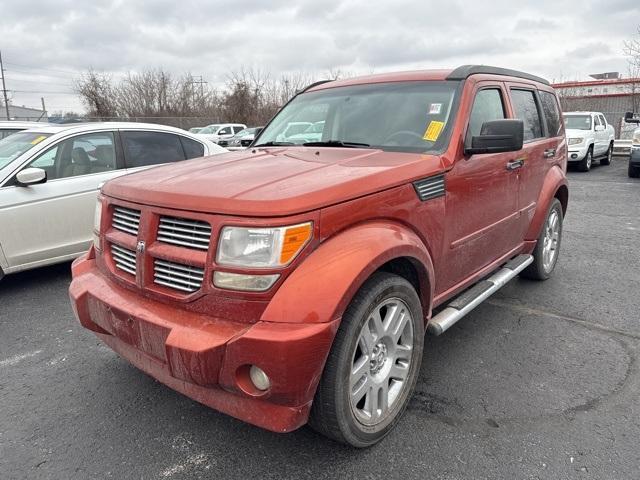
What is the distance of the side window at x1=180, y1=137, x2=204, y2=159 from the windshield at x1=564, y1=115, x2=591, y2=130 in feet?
42.8

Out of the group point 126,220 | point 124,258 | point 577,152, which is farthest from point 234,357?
point 577,152

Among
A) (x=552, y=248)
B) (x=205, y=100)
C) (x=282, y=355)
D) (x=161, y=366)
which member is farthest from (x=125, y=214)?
(x=205, y=100)

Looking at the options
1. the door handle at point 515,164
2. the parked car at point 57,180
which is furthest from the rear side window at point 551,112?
the parked car at point 57,180

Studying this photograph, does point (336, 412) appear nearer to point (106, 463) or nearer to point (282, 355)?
point (282, 355)

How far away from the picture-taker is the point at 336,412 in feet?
7.03

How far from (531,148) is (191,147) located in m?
4.03

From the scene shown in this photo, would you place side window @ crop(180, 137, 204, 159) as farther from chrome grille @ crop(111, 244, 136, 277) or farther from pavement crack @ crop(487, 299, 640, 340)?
pavement crack @ crop(487, 299, 640, 340)

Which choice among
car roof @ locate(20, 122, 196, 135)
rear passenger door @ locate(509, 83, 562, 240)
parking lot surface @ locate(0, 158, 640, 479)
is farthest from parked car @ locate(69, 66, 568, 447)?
car roof @ locate(20, 122, 196, 135)

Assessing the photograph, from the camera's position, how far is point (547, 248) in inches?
190

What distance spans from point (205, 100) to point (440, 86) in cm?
4387

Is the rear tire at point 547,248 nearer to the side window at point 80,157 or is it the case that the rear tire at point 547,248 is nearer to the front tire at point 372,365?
the front tire at point 372,365

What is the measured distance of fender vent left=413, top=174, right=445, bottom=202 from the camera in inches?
103

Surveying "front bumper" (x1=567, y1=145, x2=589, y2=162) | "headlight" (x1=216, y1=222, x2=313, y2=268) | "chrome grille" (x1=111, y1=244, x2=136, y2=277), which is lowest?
"front bumper" (x1=567, y1=145, x2=589, y2=162)

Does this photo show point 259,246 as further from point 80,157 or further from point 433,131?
point 80,157
